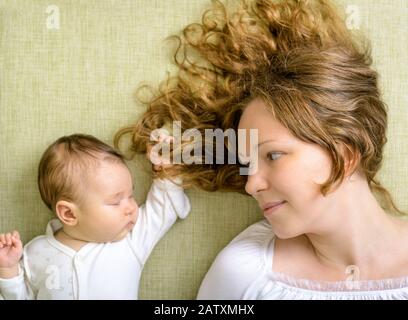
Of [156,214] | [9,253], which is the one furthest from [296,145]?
[9,253]

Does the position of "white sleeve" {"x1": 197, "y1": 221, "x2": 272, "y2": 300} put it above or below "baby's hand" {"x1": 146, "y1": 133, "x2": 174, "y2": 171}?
below

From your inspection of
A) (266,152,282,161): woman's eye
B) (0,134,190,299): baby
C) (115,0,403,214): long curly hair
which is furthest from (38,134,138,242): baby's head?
(266,152,282,161): woman's eye

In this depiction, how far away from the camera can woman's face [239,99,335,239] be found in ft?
4.33

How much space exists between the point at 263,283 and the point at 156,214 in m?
0.34

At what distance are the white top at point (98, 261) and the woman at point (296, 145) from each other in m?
0.10

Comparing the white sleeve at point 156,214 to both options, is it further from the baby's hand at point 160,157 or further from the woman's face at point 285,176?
the woman's face at point 285,176

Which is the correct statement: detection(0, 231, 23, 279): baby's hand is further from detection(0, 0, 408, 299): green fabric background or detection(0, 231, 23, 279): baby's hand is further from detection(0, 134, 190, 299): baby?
detection(0, 0, 408, 299): green fabric background

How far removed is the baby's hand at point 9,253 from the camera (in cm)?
143

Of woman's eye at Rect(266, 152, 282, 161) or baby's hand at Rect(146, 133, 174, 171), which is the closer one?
woman's eye at Rect(266, 152, 282, 161)

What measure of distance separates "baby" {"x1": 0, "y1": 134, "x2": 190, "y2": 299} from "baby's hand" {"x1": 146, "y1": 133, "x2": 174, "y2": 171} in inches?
1.7

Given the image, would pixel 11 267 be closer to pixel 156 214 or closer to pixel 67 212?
pixel 67 212

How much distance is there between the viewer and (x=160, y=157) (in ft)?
4.96

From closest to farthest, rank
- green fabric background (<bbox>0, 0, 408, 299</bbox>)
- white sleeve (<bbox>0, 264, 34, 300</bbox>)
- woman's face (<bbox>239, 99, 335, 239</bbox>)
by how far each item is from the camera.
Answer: woman's face (<bbox>239, 99, 335, 239</bbox>), white sleeve (<bbox>0, 264, 34, 300</bbox>), green fabric background (<bbox>0, 0, 408, 299</bbox>)
